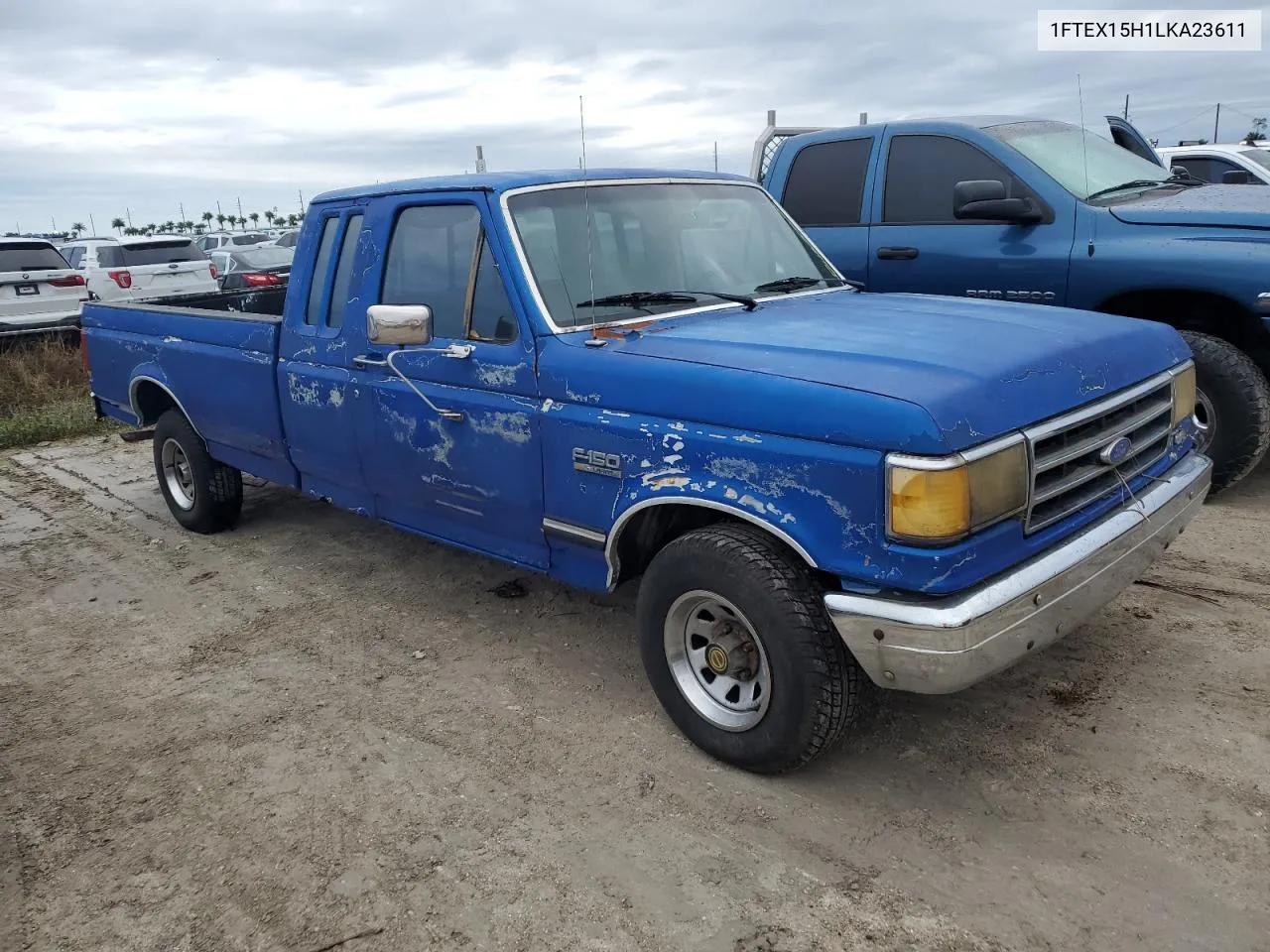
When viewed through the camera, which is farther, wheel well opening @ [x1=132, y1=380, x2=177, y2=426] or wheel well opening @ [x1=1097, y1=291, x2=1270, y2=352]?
wheel well opening @ [x1=132, y1=380, x2=177, y2=426]

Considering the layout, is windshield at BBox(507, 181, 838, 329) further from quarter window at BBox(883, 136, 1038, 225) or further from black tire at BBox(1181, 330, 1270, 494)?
black tire at BBox(1181, 330, 1270, 494)

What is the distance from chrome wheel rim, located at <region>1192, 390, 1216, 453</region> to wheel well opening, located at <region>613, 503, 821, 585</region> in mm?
3275

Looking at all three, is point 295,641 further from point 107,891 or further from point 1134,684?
point 1134,684

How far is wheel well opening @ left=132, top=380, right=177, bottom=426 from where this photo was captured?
245 inches

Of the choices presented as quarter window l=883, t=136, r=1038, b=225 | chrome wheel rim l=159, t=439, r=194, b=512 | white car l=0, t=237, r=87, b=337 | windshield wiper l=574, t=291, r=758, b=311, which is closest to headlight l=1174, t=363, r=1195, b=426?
windshield wiper l=574, t=291, r=758, b=311

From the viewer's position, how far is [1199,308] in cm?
554

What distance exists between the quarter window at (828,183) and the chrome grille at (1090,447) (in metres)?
3.42

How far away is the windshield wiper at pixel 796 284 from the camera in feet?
13.7

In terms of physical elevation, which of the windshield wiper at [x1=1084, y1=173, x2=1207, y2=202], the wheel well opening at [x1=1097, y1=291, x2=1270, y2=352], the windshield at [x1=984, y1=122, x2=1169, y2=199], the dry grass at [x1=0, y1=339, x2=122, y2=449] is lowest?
the dry grass at [x1=0, y1=339, x2=122, y2=449]

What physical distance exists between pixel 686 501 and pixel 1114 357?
1.47 meters

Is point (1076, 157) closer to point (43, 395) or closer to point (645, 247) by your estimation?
point (645, 247)

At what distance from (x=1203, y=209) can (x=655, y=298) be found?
3497 mm

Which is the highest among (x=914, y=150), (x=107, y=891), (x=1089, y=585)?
(x=914, y=150)

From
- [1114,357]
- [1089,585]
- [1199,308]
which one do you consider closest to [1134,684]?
[1089,585]
